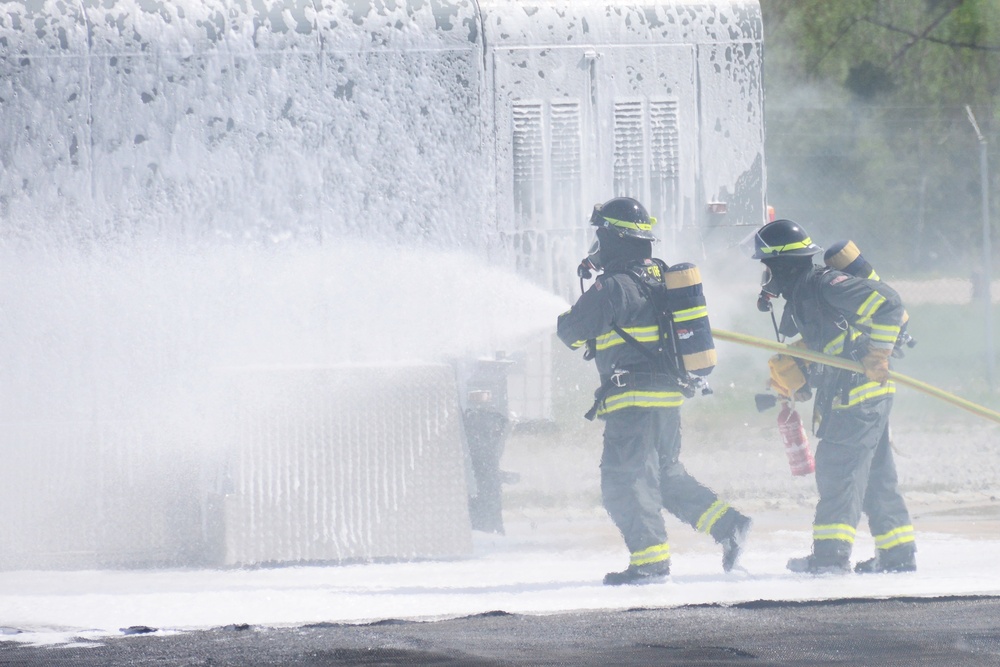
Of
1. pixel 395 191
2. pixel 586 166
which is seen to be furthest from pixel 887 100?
pixel 395 191

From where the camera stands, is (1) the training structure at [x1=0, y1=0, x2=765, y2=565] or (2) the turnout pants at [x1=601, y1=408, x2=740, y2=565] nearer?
(2) the turnout pants at [x1=601, y1=408, x2=740, y2=565]

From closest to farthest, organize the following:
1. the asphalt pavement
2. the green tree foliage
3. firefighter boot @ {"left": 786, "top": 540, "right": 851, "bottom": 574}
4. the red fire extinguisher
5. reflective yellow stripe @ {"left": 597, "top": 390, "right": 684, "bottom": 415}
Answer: the asphalt pavement → reflective yellow stripe @ {"left": 597, "top": 390, "right": 684, "bottom": 415} → firefighter boot @ {"left": 786, "top": 540, "right": 851, "bottom": 574} → the red fire extinguisher → the green tree foliage

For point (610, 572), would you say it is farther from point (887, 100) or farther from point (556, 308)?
point (887, 100)

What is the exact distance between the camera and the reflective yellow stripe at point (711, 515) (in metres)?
6.31

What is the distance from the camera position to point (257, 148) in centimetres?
689

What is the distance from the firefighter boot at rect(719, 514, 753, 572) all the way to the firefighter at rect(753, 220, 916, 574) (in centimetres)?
27

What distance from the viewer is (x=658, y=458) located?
629cm

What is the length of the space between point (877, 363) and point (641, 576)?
4.61ft

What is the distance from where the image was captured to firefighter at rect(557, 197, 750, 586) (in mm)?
6027

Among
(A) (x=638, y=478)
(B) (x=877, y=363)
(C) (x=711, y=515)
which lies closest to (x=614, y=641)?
(A) (x=638, y=478)

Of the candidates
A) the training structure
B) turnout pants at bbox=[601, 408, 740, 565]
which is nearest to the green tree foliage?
the training structure

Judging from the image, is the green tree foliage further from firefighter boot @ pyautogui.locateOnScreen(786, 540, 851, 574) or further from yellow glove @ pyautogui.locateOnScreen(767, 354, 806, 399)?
firefighter boot @ pyautogui.locateOnScreen(786, 540, 851, 574)

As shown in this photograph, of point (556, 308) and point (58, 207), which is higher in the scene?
point (58, 207)

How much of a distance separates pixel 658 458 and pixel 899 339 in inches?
48.1
